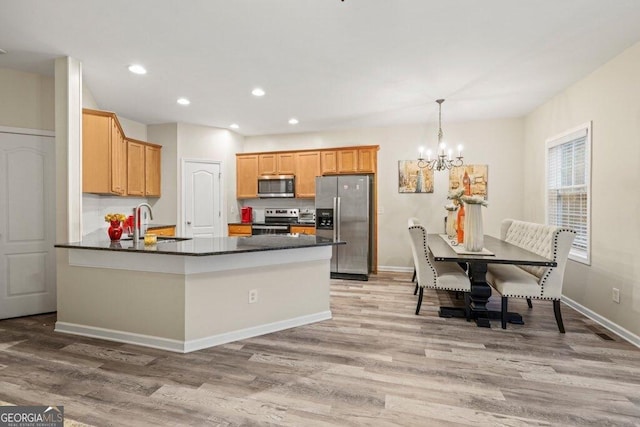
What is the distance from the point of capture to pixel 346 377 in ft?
7.32

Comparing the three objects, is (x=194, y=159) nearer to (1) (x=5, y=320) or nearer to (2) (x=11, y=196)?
(2) (x=11, y=196)

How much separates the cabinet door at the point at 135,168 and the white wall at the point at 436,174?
3.00 m

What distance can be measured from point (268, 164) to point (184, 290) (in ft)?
13.0

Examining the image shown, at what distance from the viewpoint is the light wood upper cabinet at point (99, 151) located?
3525mm

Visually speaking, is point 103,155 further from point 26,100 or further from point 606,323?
point 606,323

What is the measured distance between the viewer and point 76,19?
2.53 meters

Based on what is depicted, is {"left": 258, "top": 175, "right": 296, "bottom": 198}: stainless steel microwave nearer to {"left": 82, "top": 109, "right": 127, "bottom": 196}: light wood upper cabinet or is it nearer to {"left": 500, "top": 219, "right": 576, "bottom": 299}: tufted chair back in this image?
{"left": 82, "top": 109, "right": 127, "bottom": 196}: light wood upper cabinet

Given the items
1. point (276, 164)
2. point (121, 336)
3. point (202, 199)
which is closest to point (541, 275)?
point (121, 336)

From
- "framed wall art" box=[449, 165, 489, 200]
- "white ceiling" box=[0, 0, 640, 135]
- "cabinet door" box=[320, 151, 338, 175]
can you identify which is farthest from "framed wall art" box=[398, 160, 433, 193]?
"white ceiling" box=[0, 0, 640, 135]

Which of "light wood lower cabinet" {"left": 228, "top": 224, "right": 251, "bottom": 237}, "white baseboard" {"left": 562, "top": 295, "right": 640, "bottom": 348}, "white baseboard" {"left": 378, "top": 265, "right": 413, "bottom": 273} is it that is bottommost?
"white baseboard" {"left": 562, "top": 295, "right": 640, "bottom": 348}

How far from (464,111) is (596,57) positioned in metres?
1.85

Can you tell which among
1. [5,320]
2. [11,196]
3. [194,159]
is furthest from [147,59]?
[5,320]

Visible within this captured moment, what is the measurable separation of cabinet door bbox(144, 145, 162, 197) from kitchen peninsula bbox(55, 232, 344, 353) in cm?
254

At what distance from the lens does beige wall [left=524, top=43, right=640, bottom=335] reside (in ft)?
9.45
